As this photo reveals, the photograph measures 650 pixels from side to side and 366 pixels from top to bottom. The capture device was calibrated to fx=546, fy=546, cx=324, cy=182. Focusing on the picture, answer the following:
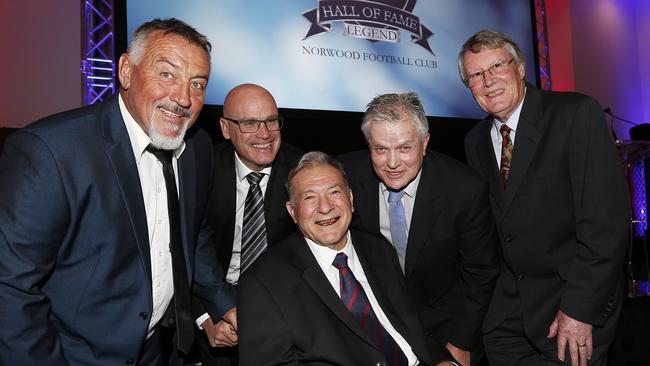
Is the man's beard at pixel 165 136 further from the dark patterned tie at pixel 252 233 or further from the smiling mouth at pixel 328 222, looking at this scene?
the dark patterned tie at pixel 252 233

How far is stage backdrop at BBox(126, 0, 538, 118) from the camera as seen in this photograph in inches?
173

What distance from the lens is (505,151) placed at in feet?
8.04

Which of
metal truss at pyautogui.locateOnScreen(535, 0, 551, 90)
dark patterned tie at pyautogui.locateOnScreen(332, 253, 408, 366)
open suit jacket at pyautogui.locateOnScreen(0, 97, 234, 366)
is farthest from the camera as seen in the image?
metal truss at pyautogui.locateOnScreen(535, 0, 551, 90)

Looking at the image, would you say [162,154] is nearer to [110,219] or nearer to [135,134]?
[135,134]

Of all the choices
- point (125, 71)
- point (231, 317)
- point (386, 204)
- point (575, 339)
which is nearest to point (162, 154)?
point (125, 71)

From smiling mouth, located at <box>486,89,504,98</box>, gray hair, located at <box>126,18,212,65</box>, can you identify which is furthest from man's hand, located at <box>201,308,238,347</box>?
smiling mouth, located at <box>486,89,504,98</box>

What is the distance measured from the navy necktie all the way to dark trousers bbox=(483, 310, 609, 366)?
0.56 m

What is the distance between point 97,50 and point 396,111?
9.45 ft

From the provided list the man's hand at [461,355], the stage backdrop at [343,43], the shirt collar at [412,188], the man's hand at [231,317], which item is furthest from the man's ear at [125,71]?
the stage backdrop at [343,43]

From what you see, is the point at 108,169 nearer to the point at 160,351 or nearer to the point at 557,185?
the point at 160,351

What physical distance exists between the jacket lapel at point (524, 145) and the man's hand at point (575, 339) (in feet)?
1.71

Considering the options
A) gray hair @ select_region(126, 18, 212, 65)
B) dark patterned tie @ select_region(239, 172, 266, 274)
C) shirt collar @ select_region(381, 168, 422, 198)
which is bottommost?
dark patterned tie @ select_region(239, 172, 266, 274)

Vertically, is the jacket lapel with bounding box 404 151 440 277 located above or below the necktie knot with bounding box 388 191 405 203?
below

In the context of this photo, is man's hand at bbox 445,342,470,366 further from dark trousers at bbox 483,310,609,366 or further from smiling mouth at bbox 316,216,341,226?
smiling mouth at bbox 316,216,341,226
